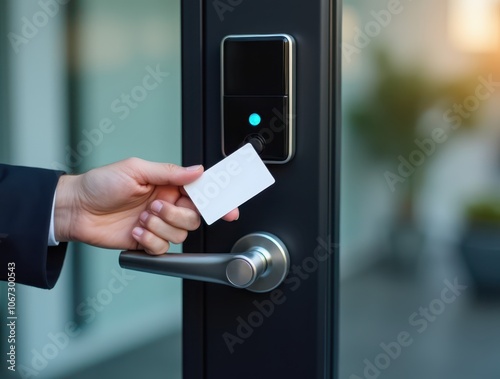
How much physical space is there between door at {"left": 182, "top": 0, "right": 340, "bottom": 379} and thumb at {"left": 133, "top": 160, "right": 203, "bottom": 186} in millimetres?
51

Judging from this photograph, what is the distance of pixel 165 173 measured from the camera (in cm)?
76

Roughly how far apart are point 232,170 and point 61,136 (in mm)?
476

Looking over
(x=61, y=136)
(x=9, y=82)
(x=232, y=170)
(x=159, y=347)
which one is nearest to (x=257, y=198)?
(x=232, y=170)

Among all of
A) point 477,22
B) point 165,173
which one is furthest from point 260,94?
point 477,22

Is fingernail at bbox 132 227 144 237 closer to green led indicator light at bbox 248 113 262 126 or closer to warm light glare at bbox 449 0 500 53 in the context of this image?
green led indicator light at bbox 248 113 262 126

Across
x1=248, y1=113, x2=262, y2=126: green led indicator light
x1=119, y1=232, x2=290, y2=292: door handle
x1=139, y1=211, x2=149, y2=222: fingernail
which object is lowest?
x1=119, y1=232, x2=290, y2=292: door handle

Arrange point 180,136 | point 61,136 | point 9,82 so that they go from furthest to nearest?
point 9,82 < point 61,136 < point 180,136

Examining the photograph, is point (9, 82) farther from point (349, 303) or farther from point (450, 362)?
point (450, 362)

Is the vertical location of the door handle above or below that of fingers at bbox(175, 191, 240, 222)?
below

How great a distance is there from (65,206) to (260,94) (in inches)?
11.1

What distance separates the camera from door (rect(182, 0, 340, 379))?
0.75 meters

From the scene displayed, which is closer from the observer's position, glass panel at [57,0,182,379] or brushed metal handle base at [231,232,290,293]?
brushed metal handle base at [231,232,290,293]

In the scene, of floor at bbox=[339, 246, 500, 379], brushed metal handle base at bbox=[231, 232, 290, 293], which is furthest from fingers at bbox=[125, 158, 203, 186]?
floor at bbox=[339, 246, 500, 379]

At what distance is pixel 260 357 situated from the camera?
80 cm
